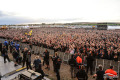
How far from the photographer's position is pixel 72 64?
664 cm

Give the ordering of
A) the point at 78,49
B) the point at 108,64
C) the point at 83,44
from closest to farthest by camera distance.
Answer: the point at 108,64
the point at 78,49
the point at 83,44

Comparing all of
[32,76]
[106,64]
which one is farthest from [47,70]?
[106,64]

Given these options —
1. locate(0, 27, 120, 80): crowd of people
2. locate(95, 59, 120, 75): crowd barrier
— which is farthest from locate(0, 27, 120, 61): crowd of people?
locate(95, 59, 120, 75): crowd barrier

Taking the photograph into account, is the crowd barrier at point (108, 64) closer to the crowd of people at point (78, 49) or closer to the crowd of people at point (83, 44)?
the crowd of people at point (78, 49)

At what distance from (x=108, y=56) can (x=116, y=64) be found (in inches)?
84.3

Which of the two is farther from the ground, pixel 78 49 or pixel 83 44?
pixel 83 44

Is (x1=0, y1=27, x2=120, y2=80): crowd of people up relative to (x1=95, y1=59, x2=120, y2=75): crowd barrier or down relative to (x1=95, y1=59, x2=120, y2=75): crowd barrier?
up

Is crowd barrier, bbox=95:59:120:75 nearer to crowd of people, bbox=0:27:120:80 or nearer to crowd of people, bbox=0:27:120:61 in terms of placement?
crowd of people, bbox=0:27:120:80

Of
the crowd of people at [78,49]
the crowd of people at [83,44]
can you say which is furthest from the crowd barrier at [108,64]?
the crowd of people at [83,44]

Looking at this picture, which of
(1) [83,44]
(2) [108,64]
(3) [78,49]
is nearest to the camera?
(2) [108,64]

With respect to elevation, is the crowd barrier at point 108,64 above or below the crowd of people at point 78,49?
below

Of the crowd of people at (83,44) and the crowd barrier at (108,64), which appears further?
the crowd of people at (83,44)

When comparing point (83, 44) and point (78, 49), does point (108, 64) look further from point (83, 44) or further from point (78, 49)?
point (83, 44)

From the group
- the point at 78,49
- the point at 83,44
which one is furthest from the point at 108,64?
the point at 83,44
